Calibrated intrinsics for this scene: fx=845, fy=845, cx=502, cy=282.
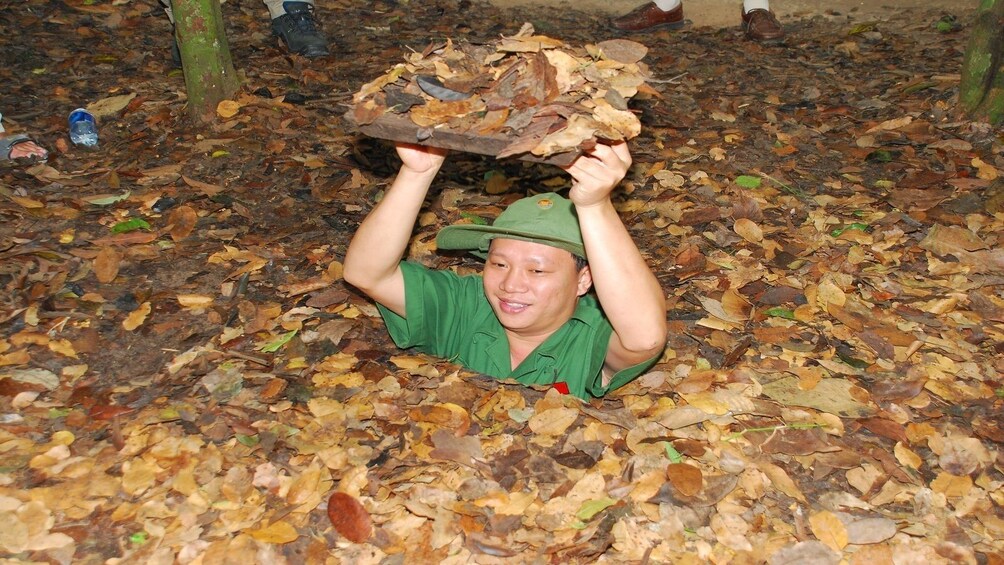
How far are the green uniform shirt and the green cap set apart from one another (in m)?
0.30

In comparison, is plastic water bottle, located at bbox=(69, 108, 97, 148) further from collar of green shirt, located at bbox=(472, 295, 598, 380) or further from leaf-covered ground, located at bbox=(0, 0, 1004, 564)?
collar of green shirt, located at bbox=(472, 295, 598, 380)

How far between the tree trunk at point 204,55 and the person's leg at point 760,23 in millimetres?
3920

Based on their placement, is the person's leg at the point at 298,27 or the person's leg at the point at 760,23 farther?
the person's leg at the point at 760,23

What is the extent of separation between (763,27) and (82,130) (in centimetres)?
484

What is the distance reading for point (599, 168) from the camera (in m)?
2.37

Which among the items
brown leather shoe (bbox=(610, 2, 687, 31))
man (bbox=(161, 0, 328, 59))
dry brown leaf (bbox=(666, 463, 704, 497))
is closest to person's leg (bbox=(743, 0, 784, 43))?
brown leather shoe (bbox=(610, 2, 687, 31))

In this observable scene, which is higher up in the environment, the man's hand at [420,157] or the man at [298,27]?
the man at [298,27]

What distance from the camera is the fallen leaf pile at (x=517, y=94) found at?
7.68ft

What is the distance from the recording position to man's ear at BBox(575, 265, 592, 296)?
3135 millimetres

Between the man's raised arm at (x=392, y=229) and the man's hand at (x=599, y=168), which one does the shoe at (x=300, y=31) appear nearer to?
the man's raised arm at (x=392, y=229)

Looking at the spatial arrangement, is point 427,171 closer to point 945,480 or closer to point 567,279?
point 567,279

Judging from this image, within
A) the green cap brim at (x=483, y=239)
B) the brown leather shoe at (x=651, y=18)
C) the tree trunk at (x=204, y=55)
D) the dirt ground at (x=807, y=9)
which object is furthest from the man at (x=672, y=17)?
the green cap brim at (x=483, y=239)

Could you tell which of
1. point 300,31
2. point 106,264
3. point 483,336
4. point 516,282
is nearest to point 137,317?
point 106,264

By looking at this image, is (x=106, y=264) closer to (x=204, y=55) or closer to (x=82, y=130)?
(x=82, y=130)
